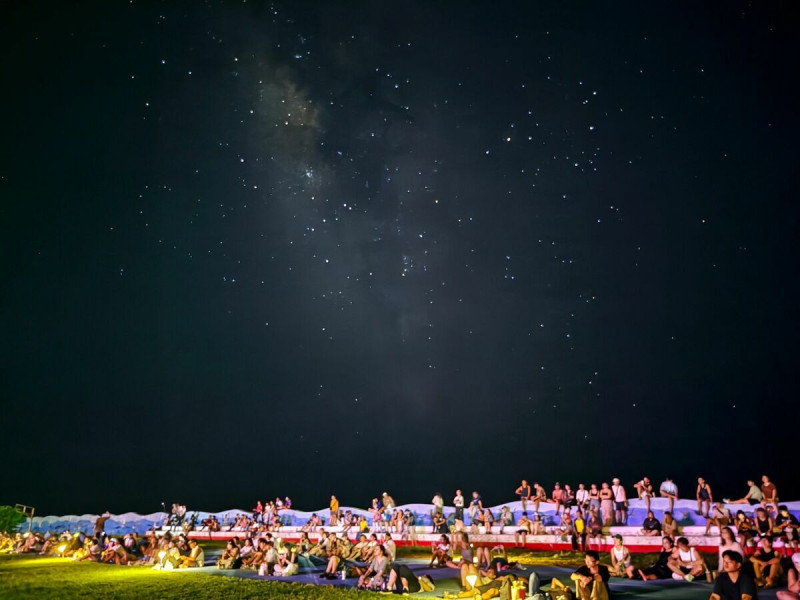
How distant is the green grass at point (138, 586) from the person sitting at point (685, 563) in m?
7.44

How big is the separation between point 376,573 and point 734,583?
8444mm

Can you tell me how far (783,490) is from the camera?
1340 inches

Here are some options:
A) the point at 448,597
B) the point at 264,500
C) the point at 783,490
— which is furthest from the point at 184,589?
the point at 264,500

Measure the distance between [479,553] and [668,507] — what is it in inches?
404

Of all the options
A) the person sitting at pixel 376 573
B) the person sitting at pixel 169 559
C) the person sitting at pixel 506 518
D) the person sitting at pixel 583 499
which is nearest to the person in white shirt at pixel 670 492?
the person sitting at pixel 583 499

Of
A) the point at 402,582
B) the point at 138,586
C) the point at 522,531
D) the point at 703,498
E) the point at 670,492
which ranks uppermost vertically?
the point at 670,492

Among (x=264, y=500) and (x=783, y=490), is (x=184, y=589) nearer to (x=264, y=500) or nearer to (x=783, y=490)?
(x=783, y=490)

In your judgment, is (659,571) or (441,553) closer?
→ (659,571)

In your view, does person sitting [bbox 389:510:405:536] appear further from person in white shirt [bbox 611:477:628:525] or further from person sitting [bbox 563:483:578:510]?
person in white shirt [bbox 611:477:628:525]

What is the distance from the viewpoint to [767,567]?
12.8 metres

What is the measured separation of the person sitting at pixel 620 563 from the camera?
14727 millimetres

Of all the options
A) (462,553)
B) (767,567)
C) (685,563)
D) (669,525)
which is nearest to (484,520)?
(669,525)

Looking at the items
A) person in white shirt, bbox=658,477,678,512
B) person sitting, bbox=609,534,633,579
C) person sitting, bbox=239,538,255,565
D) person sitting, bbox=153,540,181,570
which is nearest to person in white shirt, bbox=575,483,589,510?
person in white shirt, bbox=658,477,678,512

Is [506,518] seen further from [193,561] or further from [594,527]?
[193,561]
